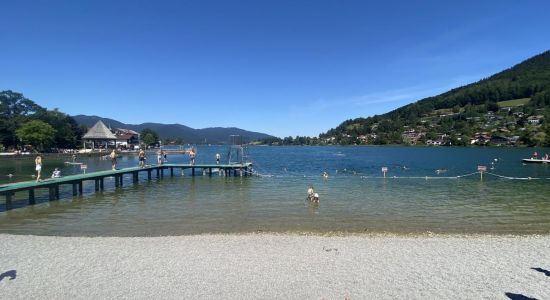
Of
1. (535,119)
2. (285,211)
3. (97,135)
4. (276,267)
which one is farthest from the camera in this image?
(535,119)

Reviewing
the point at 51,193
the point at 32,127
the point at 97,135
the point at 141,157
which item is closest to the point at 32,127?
the point at 32,127

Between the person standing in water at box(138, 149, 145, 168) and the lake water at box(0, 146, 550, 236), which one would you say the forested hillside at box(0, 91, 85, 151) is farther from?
the lake water at box(0, 146, 550, 236)

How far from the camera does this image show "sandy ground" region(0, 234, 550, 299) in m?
8.90

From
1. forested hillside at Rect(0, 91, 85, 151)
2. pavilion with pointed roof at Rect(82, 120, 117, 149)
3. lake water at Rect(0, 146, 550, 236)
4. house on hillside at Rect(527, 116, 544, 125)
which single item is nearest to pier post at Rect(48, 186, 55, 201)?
lake water at Rect(0, 146, 550, 236)

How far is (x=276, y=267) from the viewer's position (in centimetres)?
1078

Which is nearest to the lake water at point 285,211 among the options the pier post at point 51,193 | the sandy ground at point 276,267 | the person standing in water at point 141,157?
the pier post at point 51,193

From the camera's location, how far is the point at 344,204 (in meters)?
23.5

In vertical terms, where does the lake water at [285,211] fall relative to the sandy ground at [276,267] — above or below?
below

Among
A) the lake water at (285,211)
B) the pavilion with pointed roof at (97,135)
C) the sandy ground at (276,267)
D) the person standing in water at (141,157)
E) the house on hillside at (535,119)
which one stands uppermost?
the house on hillside at (535,119)

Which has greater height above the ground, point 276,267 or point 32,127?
point 32,127

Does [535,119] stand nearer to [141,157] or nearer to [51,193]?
[141,157]

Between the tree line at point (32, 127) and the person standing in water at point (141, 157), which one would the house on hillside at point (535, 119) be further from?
the tree line at point (32, 127)

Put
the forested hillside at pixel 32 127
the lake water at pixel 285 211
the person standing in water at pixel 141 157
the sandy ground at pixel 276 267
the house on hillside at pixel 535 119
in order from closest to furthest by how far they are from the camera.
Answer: the sandy ground at pixel 276 267, the lake water at pixel 285 211, the person standing in water at pixel 141 157, the forested hillside at pixel 32 127, the house on hillside at pixel 535 119

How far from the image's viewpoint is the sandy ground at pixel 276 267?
29.2 feet
